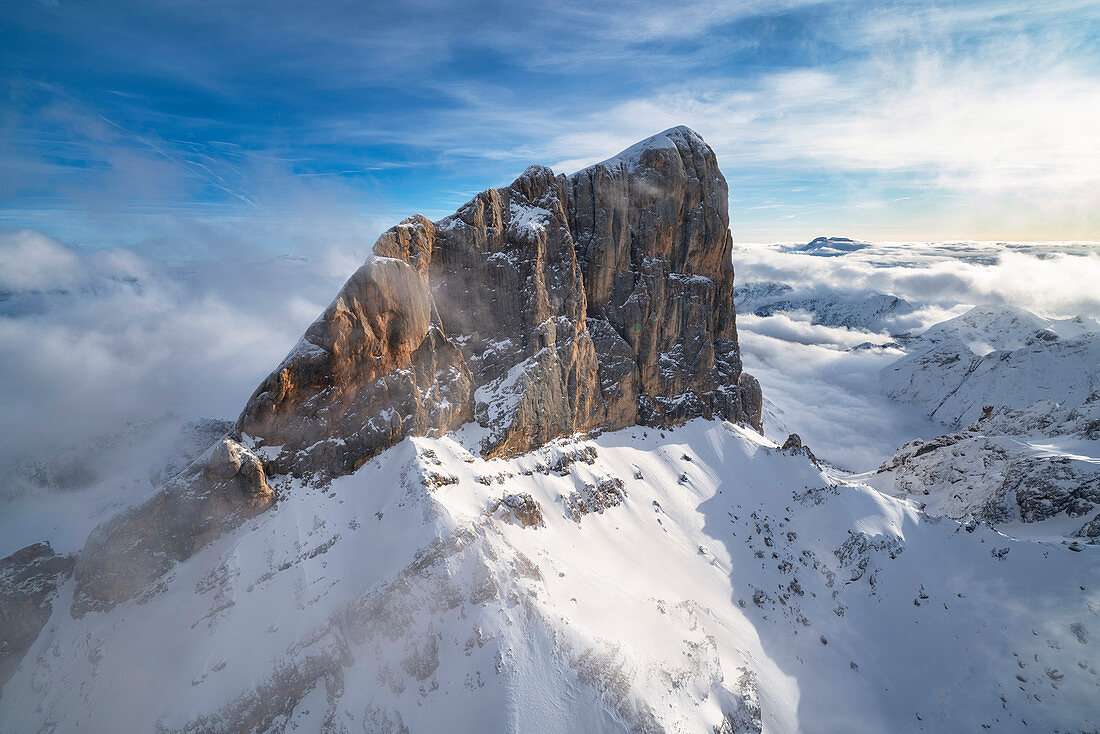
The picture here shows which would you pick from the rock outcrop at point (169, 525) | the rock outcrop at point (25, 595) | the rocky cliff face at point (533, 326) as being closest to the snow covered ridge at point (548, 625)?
the rock outcrop at point (25, 595)

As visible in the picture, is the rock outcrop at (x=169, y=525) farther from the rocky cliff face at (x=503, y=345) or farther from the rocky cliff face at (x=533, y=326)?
the rocky cliff face at (x=533, y=326)

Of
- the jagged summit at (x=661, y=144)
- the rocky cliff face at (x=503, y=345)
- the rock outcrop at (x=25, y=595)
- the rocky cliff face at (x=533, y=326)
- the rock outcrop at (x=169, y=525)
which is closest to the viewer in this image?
the rock outcrop at (x=25, y=595)

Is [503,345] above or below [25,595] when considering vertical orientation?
above

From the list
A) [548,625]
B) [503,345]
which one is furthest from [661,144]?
[548,625]

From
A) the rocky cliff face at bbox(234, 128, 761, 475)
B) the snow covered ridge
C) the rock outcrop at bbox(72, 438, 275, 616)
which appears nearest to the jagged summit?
the rocky cliff face at bbox(234, 128, 761, 475)

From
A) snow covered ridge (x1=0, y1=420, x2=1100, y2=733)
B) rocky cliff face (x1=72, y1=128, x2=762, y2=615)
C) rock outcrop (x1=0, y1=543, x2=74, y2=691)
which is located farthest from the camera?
rocky cliff face (x1=72, y1=128, x2=762, y2=615)

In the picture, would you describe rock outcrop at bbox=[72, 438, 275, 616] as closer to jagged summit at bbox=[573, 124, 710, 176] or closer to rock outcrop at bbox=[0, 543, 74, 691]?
rock outcrop at bbox=[0, 543, 74, 691]

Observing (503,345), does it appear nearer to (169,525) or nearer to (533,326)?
(533,326)
